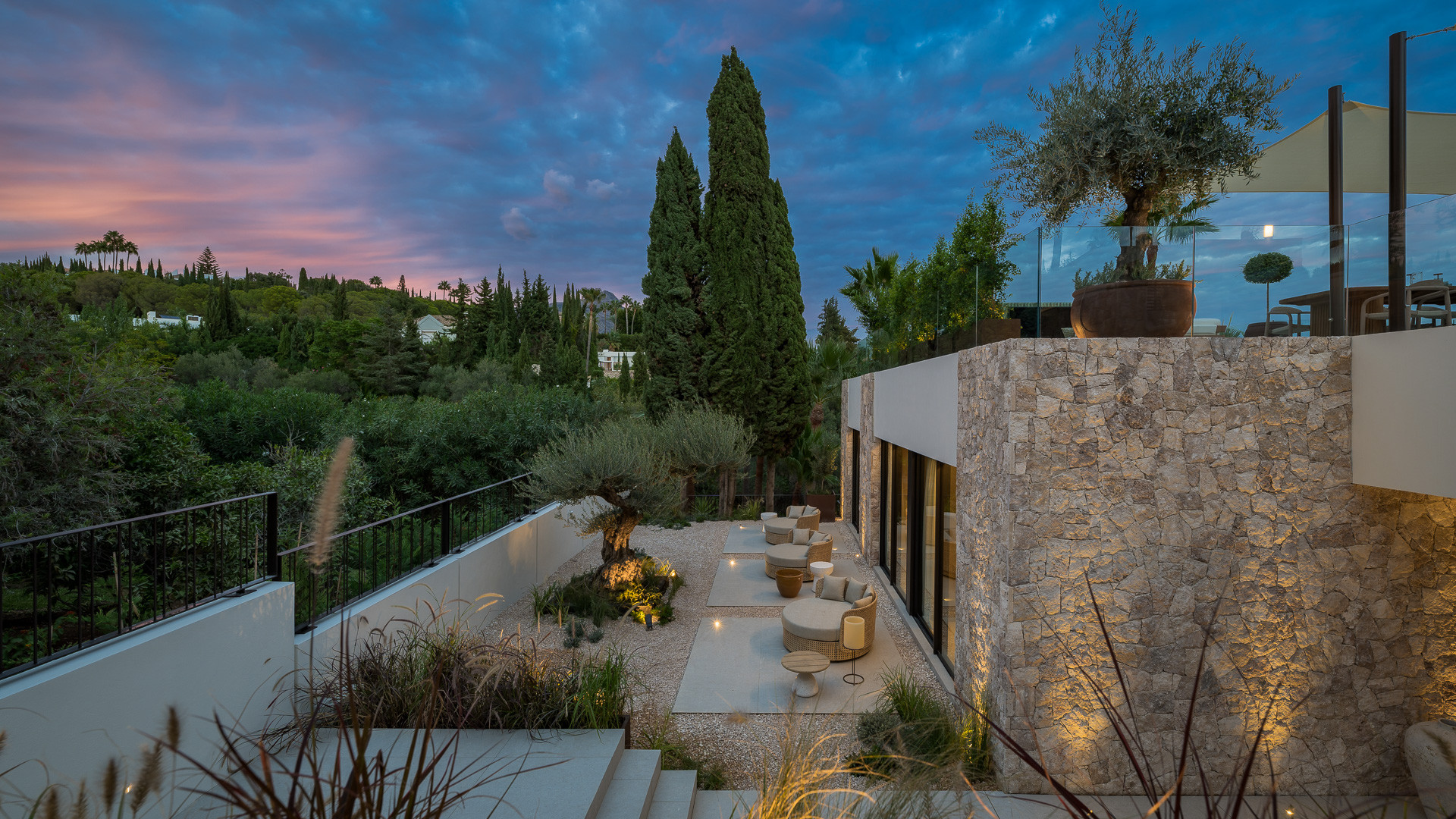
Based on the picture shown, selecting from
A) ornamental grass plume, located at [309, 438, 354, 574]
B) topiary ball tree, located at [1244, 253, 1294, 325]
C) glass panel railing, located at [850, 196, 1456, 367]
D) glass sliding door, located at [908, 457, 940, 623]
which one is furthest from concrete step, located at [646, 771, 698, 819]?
topiary ball tree, located at [1244, 253, 1294, 325]

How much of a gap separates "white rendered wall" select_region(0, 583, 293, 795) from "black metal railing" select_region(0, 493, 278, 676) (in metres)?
0.21

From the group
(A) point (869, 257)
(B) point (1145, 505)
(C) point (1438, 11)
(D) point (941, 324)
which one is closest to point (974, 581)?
(B) point (1145, 505)

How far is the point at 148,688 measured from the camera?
3777 mm

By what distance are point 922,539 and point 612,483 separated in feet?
13.7

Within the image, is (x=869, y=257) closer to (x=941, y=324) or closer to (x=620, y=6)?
(x=620, y=6)

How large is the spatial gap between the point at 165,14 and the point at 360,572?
7734 millimetres

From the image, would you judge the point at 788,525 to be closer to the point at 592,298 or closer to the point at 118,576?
the point at 118,576

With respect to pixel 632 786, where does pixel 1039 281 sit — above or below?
above

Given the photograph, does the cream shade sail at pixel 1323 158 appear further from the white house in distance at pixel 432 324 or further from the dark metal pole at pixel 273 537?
the white house in distance at pixel 432 324

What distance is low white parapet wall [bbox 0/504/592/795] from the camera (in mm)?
3248

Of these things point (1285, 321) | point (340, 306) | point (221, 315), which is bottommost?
point (1285, 321)

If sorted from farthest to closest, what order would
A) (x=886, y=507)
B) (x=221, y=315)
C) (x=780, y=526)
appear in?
(x=221, y=315)
(x=780, y=526)
(x=886, y=507)

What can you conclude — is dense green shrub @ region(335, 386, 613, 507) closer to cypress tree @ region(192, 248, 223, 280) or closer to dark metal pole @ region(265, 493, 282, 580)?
dark metal pole @ region(265, 493, 282, 580)

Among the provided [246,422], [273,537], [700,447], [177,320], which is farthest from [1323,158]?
[177,320]
